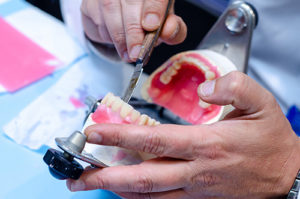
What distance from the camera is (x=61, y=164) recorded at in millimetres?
572

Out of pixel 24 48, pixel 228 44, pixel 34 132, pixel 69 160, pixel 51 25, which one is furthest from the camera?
pixel 51 25

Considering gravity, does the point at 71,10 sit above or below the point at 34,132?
above

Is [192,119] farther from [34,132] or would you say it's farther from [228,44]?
[34,132]

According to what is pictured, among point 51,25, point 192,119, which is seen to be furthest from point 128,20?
point 51,25

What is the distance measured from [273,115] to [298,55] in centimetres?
58

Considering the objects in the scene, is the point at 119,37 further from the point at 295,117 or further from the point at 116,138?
the point at 295,117

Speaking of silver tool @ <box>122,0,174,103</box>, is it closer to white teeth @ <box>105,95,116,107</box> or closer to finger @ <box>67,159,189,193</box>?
white teeth @ <box>105,95,116,107</box>

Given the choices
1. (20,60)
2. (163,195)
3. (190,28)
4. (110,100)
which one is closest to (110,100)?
(110,100)

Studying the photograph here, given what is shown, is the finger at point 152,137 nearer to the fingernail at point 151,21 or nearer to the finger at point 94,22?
the fingernail at point 151,21

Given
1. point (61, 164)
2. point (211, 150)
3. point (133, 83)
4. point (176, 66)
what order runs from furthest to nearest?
1. point (176, 66)
2. point (133, 83)
3. point (211, 150)
4. point (61, 164)

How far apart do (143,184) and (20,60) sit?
0.81 metres

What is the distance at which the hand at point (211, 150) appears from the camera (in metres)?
0.63

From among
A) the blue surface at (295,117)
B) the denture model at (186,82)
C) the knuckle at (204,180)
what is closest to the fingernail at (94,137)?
the knuckle at (204,180)

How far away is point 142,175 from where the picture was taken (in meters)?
0.65
